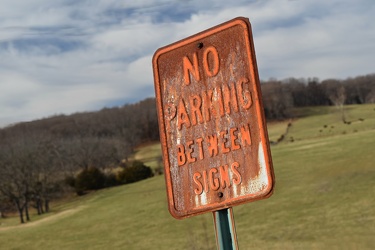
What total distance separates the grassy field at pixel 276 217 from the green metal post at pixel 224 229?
15702 millimetres

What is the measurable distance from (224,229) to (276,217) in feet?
73.0

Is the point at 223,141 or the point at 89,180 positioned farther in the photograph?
the point at 89,180

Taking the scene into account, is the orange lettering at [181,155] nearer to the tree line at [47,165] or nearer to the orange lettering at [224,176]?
the orange lettering at [224,176]

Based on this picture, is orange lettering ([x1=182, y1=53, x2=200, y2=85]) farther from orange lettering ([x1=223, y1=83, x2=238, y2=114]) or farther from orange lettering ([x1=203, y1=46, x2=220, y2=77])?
orange lettering ([x1=223, y1=83, x2=238, y2=114])

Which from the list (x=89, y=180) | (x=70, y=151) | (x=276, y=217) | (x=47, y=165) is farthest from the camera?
(x=70, y=151)

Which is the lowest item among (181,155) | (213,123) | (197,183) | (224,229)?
(224,229)

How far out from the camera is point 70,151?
58.0 metres

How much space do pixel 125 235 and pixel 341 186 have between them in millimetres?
10938

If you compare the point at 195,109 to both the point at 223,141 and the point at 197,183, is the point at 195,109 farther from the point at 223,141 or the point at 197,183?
the point at 197,183

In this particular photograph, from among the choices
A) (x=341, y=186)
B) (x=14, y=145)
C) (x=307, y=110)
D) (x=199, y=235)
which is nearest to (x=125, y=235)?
(x=199, y=235)

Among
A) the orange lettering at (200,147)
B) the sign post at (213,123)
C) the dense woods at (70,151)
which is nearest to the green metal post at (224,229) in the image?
the sign post at (213,123)

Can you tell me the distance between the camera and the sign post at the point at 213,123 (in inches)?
90.4

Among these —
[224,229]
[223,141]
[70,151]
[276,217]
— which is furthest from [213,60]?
[70,151]

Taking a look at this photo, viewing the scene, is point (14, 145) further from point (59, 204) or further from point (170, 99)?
point (170, 99)
